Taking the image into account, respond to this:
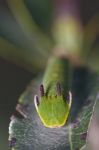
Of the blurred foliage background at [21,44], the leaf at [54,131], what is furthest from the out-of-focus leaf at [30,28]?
the leaf at [54,131]

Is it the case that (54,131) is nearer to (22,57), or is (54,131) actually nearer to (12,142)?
(12,142)

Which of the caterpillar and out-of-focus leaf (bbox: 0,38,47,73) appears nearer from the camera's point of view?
the caterpillar

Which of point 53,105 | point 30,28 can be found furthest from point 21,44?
point 53,105

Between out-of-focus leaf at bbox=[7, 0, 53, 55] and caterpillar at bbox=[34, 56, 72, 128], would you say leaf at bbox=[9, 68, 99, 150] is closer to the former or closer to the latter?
caterpillar at bbox=[34, 56, 72, 128]

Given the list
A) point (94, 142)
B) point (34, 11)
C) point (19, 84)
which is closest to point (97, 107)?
point (94, 142)

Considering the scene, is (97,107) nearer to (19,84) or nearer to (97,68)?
(97,68)

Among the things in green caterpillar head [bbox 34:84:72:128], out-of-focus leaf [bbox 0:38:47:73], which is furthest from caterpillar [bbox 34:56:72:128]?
out-of-focus leaf [bbox 0:38:47:73]
